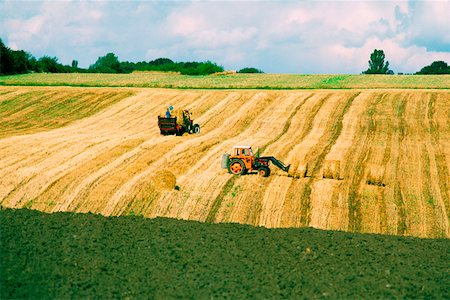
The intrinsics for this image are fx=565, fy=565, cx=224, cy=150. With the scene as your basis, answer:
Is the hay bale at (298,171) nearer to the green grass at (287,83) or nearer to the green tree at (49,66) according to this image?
the green grass at (287,83)

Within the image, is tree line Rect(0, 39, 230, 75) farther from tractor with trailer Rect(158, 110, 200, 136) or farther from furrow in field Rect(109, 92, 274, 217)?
tractor with trailer Rect(158, 110, 200, 136)

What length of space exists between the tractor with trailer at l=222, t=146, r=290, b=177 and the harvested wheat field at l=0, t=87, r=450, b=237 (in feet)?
1.15

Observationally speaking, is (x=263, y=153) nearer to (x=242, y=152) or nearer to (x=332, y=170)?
(x=242, y=152)

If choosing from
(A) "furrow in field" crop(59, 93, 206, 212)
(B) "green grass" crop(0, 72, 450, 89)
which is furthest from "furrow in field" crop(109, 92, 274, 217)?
(B) "green grass" crop(0, 72, 450, 89)

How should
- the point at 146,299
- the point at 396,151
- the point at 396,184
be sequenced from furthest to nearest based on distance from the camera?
the point at 396,151 → the point at 396,184 → the point at 146,299

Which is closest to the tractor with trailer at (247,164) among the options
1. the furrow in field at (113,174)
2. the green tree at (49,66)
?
the furrow in field at (113,174)

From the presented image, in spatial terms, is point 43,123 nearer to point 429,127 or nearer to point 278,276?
point 429,127

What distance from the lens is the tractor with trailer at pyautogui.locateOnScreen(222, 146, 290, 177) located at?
2228 cm

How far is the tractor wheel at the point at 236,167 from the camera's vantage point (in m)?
22.4

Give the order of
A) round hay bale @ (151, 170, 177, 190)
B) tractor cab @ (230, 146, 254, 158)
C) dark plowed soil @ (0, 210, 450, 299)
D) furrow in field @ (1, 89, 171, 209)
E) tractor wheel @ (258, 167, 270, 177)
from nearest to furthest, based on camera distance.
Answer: dark plowed soil @ (0, 210, 450, 299) → round hay bale @ (151, 170, 177, 190) → furrow in field @ (1, 89, 171, 209) → tractor wheel @ (258, 167, 270, 177) → tractor cab @ (230, 146, 254, 158)

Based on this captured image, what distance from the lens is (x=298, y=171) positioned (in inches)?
859

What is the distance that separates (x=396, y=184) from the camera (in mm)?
21422

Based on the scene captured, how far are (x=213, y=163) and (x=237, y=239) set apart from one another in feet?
30.3

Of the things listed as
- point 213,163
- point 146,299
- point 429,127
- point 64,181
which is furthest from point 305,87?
point 146,299
